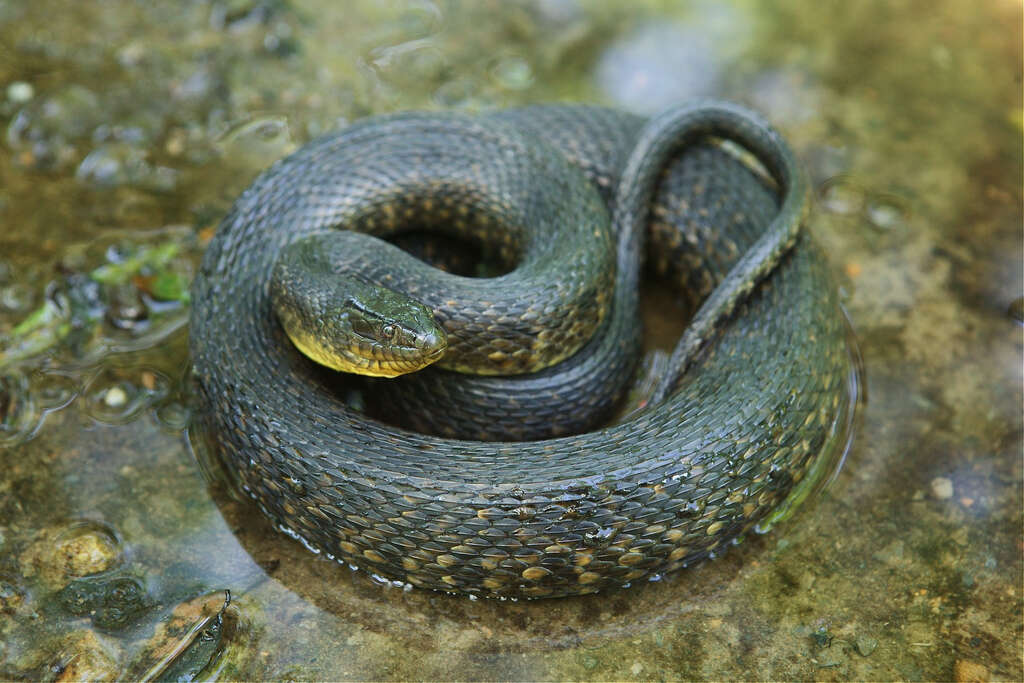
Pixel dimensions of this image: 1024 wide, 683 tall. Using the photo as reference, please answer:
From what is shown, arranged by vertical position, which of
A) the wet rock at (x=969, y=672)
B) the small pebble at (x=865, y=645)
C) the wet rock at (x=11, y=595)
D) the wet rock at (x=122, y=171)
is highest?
the wet rock at (x=969, y=672)

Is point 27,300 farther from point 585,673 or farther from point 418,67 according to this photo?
point 585,673

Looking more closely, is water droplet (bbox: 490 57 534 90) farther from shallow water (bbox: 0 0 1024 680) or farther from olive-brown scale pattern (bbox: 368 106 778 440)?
olive-brown scale pattern (bbox: 368 106 778 440)


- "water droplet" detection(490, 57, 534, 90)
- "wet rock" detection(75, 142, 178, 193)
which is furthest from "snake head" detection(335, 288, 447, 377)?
"water droplet" detection(490, 57, 534, 90)

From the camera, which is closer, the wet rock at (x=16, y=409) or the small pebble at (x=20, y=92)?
the wet rock at (x=16, y=409)

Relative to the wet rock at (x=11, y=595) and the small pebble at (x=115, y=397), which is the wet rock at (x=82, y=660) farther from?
the small pebble at (x=115, y=397)

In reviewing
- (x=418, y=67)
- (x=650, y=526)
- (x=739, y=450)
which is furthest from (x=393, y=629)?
(x=418, y=67)

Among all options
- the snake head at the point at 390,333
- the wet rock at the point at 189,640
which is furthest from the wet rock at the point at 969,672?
the wet rock at the point at 189,640
